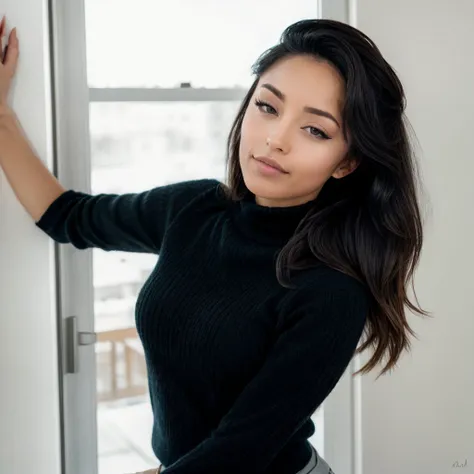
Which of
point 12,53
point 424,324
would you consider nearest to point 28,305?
point 12,53

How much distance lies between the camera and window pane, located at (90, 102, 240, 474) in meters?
1.66

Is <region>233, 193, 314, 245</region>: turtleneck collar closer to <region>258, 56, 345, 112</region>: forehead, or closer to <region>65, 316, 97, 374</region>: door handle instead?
<region>258, 56, 345, 112</region>: forehead

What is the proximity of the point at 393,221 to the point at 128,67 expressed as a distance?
0.68m

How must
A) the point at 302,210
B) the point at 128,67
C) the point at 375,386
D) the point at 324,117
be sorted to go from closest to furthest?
the point at 324,117 → the point at 302,210 → the point at 128,67 → the point at 375,386

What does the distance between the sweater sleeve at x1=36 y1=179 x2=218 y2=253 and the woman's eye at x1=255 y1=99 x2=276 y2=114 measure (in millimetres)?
229

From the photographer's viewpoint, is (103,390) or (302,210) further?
(103,390)

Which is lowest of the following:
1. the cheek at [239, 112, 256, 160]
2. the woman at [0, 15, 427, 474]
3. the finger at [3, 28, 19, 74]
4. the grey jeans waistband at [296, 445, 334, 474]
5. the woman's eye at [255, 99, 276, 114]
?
the grey jeans waistband at [296, 445, 334, 474]

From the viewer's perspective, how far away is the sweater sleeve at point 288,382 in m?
1.24

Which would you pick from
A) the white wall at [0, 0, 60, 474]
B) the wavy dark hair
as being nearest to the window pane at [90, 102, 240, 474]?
the white wall at [0, 0, 60, 474]

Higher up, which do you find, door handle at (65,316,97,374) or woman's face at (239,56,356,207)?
woman's face at (239,56,356,207)

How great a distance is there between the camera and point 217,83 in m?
1.71

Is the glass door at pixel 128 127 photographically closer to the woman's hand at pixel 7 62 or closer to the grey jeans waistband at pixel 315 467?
the woman's hand at pixel 7 62

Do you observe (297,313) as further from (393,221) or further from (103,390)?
(103,390)

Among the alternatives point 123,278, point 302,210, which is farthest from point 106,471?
point 302,210
